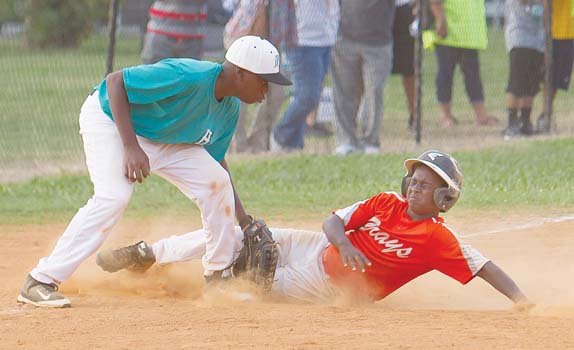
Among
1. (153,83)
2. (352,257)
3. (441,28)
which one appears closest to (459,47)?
(441,28)

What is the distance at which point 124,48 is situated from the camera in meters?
14.9

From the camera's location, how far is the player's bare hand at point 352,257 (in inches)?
252

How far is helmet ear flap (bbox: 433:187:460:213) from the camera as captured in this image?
639cm

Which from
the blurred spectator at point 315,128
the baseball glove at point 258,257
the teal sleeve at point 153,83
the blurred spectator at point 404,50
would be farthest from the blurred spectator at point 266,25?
the teal sleeve at point 153,83

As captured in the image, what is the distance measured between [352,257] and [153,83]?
1408 mm

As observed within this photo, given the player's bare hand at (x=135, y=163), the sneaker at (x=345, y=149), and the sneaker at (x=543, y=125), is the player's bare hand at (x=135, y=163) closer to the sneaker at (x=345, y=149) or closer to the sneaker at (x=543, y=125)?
the sneaker at (x=345, y=149)

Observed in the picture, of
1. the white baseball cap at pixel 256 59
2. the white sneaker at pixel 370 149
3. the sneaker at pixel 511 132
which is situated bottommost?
the sneaker at pixel 511 132

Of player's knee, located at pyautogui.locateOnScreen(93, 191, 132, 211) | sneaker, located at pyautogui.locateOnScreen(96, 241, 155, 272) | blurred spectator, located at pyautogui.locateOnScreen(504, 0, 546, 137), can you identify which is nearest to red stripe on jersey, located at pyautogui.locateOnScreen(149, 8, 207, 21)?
blurred spectator, located at pyautogui.locateOnScreen(504, 0, 546, 137)

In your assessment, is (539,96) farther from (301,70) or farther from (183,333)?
(183,333)

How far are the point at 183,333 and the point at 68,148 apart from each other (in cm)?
800

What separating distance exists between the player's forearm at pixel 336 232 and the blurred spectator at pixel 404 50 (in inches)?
321

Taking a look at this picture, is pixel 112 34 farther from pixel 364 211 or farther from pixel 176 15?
pixel 364 211

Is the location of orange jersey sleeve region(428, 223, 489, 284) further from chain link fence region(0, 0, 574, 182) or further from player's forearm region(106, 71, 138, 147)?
chain link fence region(0, 0, 574, 182)

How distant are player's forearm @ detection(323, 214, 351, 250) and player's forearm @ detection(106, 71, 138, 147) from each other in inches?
45.3
